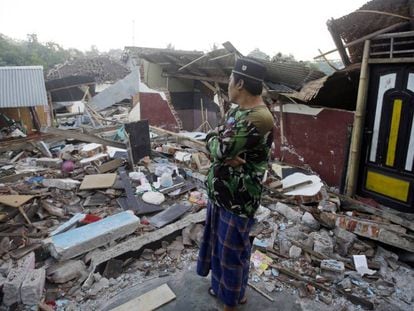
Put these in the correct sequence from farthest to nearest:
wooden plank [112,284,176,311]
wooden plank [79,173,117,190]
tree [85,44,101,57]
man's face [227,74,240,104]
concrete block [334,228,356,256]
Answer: tree [85,44,101,57], wooden plank [79,173,117,190], concrete block [334,228,356,256], wooden plank [112,284,176,311], man's face [227,74,240,104]

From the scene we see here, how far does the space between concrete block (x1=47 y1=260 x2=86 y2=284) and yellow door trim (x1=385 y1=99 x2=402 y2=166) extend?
4879 millimetres

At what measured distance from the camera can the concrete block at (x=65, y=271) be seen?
3381 mm

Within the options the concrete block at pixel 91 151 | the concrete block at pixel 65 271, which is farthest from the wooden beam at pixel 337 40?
the concrete block at pixel 91 151

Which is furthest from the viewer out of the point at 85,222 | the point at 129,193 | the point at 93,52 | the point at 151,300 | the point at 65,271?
the point at 93,52

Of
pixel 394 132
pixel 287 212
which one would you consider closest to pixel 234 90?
pixel 287 212

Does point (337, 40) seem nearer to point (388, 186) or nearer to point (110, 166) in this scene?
point (388, 186)

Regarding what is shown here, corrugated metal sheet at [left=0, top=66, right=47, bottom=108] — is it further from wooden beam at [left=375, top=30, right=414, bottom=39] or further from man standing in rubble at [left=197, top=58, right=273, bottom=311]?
wooden beam at [left=375, top=30, right=414, bottom=39]

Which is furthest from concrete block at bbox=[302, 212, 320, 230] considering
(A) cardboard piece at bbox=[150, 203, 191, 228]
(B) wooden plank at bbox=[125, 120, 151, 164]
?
(B) wooden plank at bbox=[125, 120, 151, 164]

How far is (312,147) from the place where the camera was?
654cm

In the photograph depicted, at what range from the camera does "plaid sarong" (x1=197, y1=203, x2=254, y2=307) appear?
8.00 ft

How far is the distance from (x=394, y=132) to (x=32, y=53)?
1178 inches

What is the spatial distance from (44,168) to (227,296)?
6.38 m

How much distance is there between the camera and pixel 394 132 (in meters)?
4.84

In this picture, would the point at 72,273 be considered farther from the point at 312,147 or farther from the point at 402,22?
the point at 402,22
